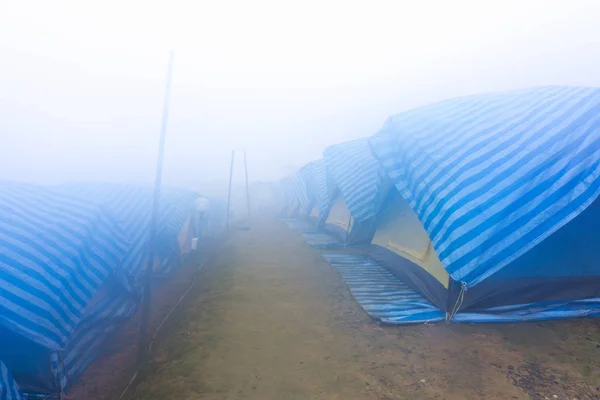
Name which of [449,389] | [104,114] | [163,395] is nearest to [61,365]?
[163,395]

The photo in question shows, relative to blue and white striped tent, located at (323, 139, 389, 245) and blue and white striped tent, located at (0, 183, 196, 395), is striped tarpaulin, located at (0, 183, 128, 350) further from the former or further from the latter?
blue and white striped tent, located at (323, 139, 389, 245)

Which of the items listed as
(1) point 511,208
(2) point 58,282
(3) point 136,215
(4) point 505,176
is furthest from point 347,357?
(3) point 136,215

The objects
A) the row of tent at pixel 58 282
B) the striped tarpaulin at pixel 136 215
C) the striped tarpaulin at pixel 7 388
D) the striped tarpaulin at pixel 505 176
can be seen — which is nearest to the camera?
the striped tarpaulin at pixel 7 388

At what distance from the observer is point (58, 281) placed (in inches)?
205

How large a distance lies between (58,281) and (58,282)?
16 millimetres

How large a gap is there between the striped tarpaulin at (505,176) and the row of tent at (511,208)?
2cm

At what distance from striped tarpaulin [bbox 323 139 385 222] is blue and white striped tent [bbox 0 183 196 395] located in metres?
6.76

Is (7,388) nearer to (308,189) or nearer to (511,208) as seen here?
(511,208)

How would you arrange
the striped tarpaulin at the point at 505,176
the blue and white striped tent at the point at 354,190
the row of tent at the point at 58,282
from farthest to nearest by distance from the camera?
the blue and white striped tent at the point at 354,190 → the striped tarpaulin at the point at 505,176 → the row of tent at the point at 58,282

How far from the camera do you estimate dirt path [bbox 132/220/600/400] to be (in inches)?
181

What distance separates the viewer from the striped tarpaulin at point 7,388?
3633 millimetres

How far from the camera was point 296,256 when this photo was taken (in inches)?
484

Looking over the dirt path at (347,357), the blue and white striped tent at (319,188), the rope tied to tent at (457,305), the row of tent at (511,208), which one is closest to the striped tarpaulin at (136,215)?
the dirt path at (347,357)

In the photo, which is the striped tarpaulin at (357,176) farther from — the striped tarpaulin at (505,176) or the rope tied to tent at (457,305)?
the rope tied to tent at (457,305)
